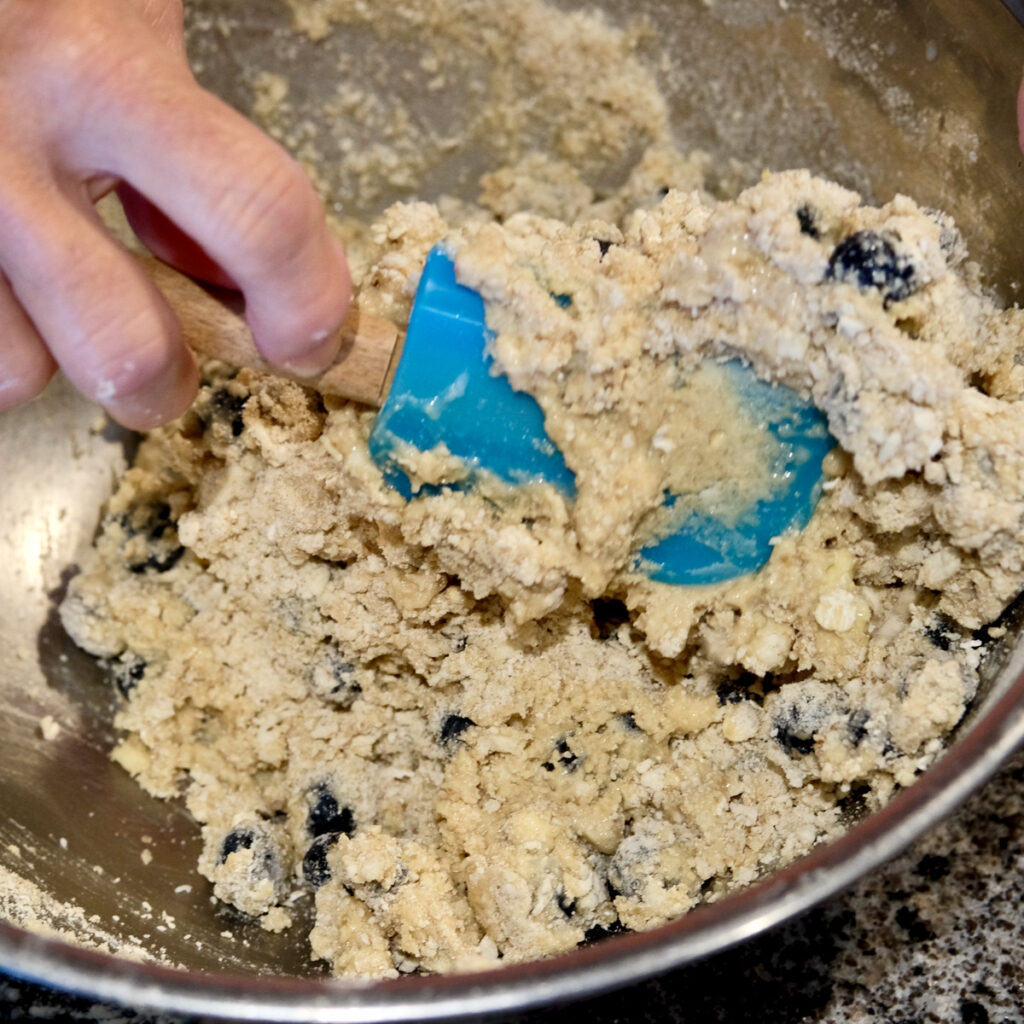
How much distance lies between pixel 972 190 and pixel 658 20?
0.66 metres

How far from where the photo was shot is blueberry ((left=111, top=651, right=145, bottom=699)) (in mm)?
1643

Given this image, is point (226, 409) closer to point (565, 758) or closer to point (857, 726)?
point (565, 758)

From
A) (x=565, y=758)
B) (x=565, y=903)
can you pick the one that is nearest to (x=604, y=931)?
(x=565, y=903)

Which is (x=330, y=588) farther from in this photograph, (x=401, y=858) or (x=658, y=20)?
(x=658, y=20)

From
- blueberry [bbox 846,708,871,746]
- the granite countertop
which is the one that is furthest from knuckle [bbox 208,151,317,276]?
the granite countertop

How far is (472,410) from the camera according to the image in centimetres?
131

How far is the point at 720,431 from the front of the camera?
1322 mm

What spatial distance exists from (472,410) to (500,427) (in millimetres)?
43

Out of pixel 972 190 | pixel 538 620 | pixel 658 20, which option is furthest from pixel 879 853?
pixel 658 20

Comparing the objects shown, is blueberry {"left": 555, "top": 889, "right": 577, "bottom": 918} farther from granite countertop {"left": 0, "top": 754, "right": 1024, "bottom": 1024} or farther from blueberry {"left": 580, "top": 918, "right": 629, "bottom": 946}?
granite countertop {"left": 0, "top": 754, "right": 1024, "bottom": 1024}

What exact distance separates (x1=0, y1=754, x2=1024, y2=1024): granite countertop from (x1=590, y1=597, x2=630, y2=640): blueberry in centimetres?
48

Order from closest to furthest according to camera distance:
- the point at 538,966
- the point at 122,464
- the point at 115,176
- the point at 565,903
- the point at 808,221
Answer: the point at 538,966, the point at 115,176, the point at 808,221, the point at 565,903, the point at 122,464

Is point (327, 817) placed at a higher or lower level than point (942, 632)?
lower

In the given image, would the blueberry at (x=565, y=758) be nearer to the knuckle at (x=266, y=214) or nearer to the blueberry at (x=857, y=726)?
the blueberry at (x=857, y=726)
